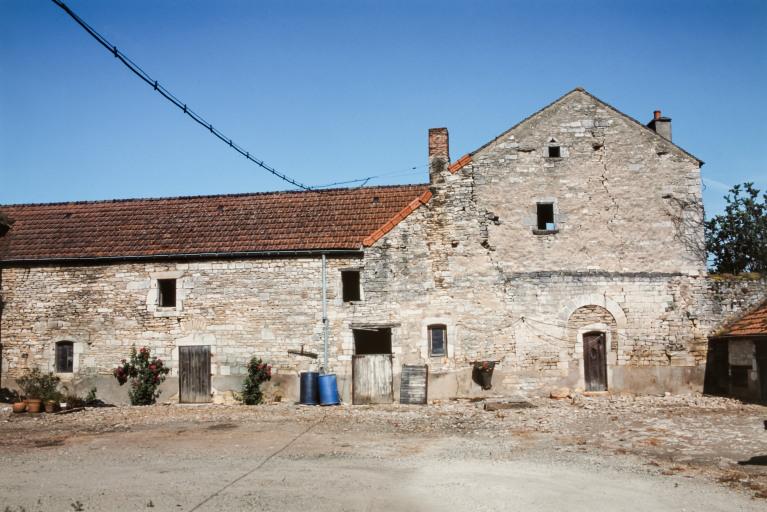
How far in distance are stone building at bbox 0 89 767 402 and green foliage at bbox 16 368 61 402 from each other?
1.22 ft

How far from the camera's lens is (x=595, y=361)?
17766mm

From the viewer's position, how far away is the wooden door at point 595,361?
17688 millimetres

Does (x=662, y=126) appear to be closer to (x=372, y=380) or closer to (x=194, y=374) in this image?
(x=372, y=380)

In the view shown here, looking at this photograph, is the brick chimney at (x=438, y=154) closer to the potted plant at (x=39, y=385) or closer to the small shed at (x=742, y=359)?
the small shed at (x=742, y=359)

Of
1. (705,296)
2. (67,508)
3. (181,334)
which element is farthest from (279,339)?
(705,296)

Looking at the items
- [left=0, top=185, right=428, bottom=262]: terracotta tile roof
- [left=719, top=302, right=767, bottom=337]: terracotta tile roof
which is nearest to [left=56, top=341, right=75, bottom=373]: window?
[left=0, top=185, right=428, bottom=262]: terracotta tile roof

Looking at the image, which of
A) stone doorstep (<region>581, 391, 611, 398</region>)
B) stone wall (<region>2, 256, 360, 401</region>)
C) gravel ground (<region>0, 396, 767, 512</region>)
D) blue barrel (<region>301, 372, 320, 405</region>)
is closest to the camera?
gravel ground (<region>0, 396, 767, 512</region>)

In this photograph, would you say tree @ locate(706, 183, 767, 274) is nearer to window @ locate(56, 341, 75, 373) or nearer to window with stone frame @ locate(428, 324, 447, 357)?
window with stone frame @ locate(428, 324, 447, 357)

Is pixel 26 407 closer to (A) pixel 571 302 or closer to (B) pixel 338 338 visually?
(B) pixel 338 338

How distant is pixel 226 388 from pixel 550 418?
9.14 m

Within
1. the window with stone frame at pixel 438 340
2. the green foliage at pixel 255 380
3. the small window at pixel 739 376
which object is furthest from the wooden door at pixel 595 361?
the green foliage at pixel 255 380

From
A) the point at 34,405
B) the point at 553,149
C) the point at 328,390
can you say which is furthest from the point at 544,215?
the point at 34,405

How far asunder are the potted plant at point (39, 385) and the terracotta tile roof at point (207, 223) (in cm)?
351

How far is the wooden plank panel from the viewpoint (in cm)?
1753
